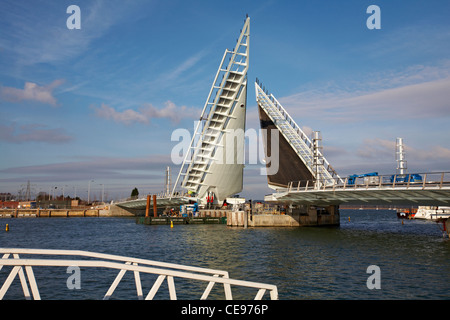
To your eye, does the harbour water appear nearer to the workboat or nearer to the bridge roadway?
the bridge roadway

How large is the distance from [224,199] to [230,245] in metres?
61.0

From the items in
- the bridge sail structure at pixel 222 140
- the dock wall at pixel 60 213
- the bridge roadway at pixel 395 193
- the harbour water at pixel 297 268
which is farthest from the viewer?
the dock wall at pixel 60 213

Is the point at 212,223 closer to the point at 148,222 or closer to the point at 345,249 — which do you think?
the point at 148,222

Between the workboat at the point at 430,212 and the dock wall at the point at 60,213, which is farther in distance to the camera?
the dock wall at the point at 60,213

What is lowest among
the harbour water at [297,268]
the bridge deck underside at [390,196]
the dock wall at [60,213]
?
the dock wall at [60,213]

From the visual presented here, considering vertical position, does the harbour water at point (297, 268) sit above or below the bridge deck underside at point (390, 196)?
below

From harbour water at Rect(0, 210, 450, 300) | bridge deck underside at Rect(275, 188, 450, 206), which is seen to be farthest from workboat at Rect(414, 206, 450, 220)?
harbour water at Rect(0, 210, 450, 300)

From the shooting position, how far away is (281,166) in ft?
302

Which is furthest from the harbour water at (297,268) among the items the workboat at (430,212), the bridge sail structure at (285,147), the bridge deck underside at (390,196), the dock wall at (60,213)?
the dock wall at (60,213)

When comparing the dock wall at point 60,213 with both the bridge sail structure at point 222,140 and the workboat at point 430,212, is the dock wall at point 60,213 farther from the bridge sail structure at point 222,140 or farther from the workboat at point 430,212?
the workboat at point 430,212

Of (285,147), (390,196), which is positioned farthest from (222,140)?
(390,196)

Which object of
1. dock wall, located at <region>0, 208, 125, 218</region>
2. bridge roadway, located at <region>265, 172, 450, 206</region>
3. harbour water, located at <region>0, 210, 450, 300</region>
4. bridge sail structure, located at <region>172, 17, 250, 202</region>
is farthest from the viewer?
dock wall, located at <region>0, 208, 125, 218</region>

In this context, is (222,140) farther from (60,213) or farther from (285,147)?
(60,213)

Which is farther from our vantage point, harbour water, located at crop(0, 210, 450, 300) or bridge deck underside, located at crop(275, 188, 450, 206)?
bridge deck underside, located at crop(275, 188, 450, 206)
